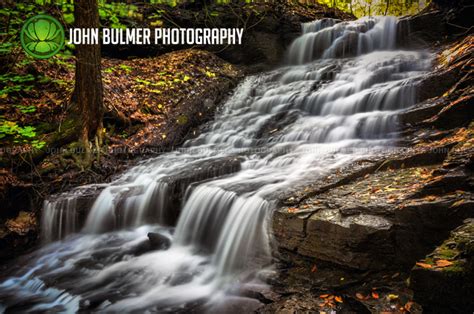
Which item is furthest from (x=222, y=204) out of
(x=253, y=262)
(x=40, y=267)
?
(x=40, y=267)

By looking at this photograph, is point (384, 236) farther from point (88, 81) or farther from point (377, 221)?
point (88, 81)

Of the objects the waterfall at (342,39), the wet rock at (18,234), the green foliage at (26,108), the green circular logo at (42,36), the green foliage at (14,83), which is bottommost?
the wet rock at (18,234)

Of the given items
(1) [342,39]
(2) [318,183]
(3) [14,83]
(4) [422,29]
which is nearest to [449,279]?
(2) [318,183]

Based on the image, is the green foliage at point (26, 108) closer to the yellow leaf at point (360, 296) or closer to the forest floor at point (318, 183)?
the forest floor at point (318, 183)

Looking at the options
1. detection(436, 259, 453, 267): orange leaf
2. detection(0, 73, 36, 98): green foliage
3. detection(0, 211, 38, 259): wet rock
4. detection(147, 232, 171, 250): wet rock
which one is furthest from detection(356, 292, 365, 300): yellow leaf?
detection(0, 73, 36, 98): green foliage

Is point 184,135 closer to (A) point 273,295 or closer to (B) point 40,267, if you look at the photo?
(B) point 40,267

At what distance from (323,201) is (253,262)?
4.03ft

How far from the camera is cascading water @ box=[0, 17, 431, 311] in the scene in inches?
175

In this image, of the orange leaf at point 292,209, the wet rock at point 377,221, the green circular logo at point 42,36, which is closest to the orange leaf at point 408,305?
the wet rock at point 377,221

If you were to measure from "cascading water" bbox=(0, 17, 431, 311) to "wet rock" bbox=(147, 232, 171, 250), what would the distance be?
100 millimetres

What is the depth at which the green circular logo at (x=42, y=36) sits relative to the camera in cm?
684

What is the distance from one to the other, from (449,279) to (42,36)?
8.51 meters

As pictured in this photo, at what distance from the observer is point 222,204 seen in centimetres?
532

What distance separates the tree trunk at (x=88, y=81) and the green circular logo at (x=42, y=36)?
4.02 ft
